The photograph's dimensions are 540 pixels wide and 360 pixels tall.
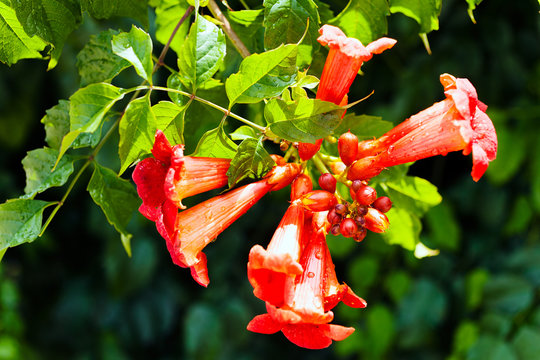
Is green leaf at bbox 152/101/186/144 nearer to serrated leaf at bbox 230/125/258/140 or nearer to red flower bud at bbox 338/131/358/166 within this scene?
serrated leaf at bbox 230/125/258/140

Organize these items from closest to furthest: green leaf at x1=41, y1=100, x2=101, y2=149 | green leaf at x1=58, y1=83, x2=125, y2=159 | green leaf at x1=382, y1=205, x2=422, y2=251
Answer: green leaf at x1=58, y1=83, x2=125, y2=159 → green leaf at x1=41, y1=100, x2=101, y2=149 → green leaf at x1=382, y1=205, x2=422, y2=251

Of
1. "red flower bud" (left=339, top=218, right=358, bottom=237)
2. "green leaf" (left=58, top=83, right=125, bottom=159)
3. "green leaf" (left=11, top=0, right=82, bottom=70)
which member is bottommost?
"red flower bud" (left=339, top=218, right=358, bottom=237)

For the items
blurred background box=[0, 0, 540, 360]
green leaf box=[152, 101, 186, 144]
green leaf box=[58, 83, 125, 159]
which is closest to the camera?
green leaf box=[58, 83, 125, 159]

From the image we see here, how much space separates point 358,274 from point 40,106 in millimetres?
2262

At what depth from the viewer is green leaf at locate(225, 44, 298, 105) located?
3.08 feet

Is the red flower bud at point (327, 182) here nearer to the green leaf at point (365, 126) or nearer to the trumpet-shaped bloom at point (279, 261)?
the trumpet-shaped bloom at point (279, 261)

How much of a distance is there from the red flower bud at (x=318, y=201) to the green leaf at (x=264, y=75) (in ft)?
0.67

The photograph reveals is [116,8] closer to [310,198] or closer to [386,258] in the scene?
[310,198]

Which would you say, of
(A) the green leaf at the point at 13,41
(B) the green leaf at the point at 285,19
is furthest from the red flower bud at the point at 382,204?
(A) the green leaf at the point at 13,41

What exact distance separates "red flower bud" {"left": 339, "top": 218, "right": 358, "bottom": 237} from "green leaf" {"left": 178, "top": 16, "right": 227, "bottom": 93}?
374mm

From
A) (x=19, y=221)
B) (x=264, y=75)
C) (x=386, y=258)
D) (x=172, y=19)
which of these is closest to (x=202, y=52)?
(x=264, y=75)

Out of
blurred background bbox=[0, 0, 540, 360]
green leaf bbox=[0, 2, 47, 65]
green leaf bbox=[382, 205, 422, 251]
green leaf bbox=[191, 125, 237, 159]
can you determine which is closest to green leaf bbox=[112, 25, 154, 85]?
green leaf bbox=[191, 125, 237, 159]

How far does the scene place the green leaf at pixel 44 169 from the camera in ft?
3.86

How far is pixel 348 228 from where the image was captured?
0.98 m
